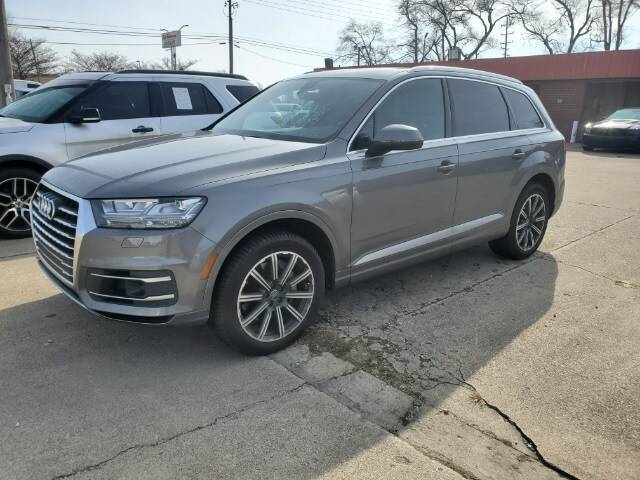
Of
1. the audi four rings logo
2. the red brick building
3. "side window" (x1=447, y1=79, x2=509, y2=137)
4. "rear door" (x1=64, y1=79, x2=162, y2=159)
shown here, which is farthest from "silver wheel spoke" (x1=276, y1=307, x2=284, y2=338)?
the red brick building

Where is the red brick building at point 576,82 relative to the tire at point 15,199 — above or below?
above

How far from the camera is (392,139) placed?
347 centimetres

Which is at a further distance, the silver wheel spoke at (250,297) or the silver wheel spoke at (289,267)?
the silver wheel spoke at (289,267)

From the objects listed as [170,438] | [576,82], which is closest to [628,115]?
[576,82]

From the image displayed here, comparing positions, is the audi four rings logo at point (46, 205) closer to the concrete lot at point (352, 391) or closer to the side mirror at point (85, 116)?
the concrete lot at point (352, 391)

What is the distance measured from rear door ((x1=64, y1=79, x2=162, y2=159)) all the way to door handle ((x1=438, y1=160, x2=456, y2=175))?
400 centimetres

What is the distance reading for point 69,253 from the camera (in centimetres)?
298

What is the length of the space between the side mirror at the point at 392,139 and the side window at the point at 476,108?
97 centimetres

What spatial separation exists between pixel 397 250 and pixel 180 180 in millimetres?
1757

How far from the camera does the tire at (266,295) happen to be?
3.04m

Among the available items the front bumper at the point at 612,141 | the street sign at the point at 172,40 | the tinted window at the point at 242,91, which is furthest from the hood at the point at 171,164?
the street sign at the point at 172,40

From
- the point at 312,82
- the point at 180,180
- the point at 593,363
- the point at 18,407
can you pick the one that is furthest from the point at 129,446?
the point at 312,82

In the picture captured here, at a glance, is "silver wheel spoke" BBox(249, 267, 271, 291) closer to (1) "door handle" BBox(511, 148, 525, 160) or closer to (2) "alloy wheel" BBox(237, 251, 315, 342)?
(2) "alloy wheel" BBox(237, 251, 315, 342)

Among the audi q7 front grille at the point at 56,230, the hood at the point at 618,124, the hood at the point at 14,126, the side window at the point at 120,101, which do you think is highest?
the side window at the point at 120,101
